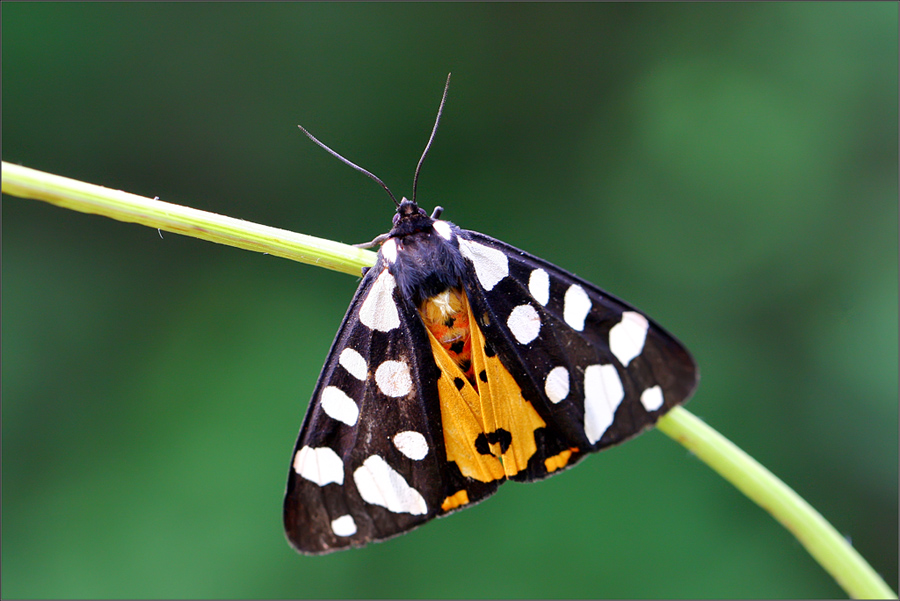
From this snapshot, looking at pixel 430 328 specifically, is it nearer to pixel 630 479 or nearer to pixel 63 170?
pixel 630 479

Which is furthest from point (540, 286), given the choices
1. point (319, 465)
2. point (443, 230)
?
point (319, 465)

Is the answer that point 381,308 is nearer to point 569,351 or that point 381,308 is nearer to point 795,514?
point 569,351

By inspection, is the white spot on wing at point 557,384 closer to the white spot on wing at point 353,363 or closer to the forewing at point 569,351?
the forewing at point 569,351

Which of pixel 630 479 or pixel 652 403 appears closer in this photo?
pixel 652 403

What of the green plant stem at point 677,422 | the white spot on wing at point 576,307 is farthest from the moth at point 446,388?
the green plant stem at point 677,422

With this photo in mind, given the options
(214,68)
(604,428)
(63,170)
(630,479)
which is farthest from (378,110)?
(604,428)
